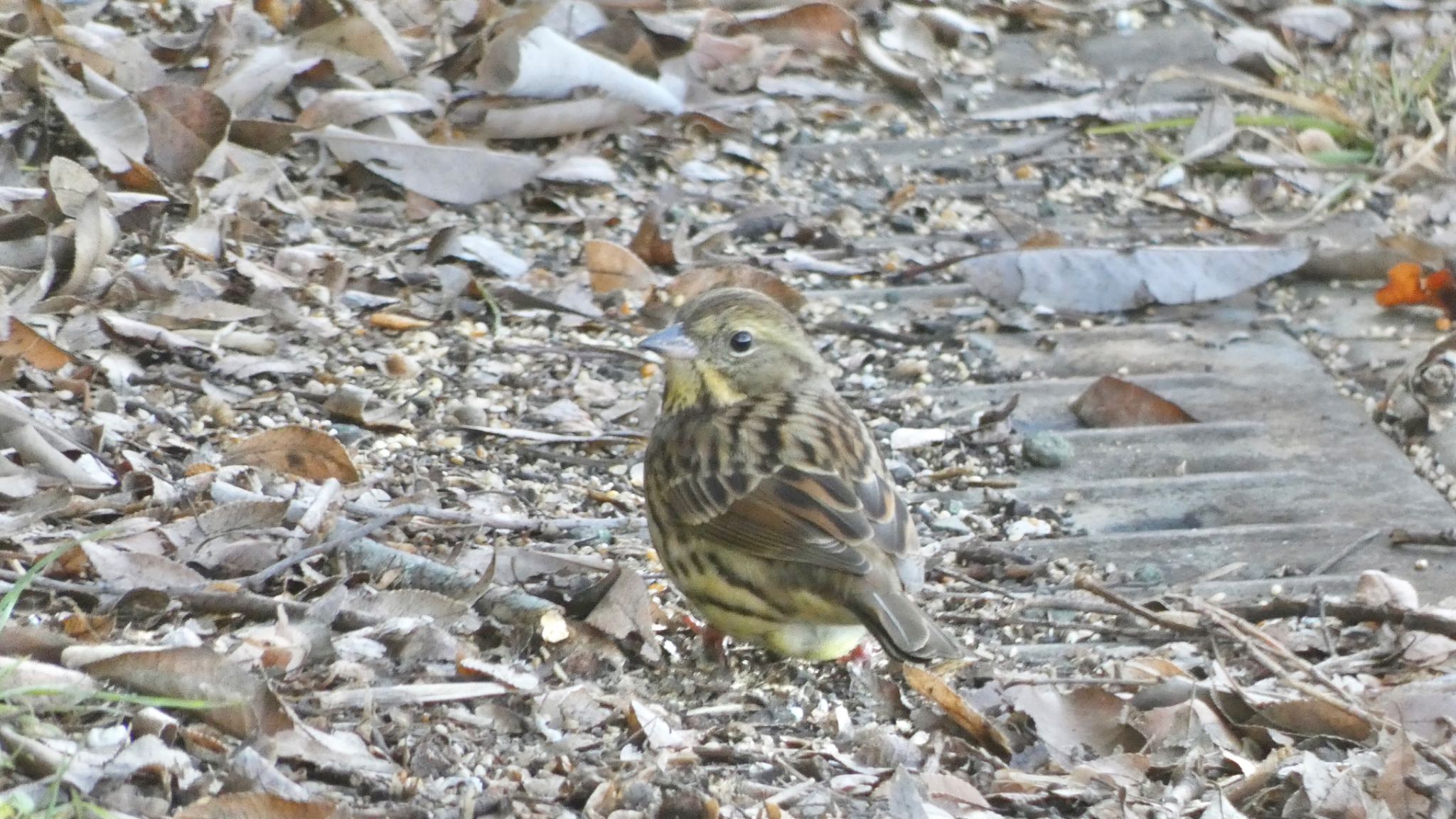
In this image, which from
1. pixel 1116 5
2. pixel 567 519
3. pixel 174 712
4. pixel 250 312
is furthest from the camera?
pixel 1116 5

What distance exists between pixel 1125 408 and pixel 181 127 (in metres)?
2.88

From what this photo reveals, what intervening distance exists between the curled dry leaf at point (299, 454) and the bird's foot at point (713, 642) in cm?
88

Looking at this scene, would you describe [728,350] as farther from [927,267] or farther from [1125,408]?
[927,267]

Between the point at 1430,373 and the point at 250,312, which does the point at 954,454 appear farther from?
the point at 250,312

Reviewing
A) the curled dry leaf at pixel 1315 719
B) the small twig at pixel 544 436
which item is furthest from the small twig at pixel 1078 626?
the small twig at pixel 544 436

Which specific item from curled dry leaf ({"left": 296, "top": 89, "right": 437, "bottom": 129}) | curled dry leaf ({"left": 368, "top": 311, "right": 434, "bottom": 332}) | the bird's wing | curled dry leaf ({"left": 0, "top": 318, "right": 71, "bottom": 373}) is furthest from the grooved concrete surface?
curled dry leaf ({"left": 0, "top": 318, "right": 71, "bottom": 373})

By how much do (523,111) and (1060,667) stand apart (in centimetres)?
338

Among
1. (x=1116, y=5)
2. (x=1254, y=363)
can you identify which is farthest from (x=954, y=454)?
(x=1116, y=5)

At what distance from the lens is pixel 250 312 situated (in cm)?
530

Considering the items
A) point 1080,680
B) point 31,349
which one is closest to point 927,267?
point 1080,680

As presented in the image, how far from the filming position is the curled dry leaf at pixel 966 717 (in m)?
3.74

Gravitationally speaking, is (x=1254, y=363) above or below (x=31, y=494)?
below

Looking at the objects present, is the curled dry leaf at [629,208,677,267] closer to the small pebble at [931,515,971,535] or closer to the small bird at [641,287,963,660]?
the small bird at [641,287,963,660]

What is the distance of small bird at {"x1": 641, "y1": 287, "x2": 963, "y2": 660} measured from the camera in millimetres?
4133
